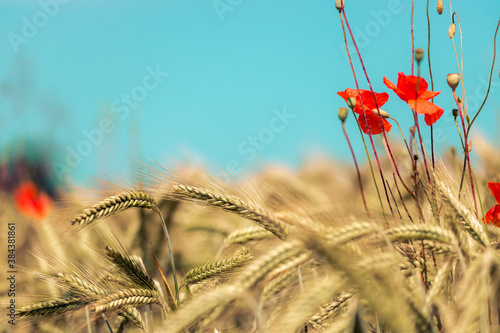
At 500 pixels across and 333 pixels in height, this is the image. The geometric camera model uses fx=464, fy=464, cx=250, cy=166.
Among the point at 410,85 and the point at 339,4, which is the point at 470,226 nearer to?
the point at 410,85

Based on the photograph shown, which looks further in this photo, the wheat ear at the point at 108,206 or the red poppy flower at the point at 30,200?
the red poppy flower at the point at 30,200

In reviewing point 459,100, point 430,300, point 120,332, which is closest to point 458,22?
point 459,100

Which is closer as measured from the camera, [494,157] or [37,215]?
[494,157]

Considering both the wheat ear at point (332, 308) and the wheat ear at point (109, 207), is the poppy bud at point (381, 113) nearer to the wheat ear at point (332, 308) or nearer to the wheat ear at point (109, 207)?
the wheat ear at point (332, 308)

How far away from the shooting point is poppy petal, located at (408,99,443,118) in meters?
1.27

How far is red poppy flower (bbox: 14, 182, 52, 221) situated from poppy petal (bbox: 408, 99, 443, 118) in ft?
11.4

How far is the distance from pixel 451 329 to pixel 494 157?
145 cm

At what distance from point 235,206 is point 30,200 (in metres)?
3.94

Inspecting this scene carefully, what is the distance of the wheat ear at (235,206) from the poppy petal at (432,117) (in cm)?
63

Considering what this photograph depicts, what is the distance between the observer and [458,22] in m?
1.47

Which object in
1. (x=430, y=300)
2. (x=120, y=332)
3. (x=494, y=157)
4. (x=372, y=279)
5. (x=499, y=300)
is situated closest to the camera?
(x=372, y=279)

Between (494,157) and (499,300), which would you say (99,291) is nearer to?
(499,300)

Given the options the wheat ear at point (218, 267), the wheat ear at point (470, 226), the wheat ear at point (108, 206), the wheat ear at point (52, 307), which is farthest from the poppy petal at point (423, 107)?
the wheat ear at point (52, 307)

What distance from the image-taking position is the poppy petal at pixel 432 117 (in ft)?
4.43
